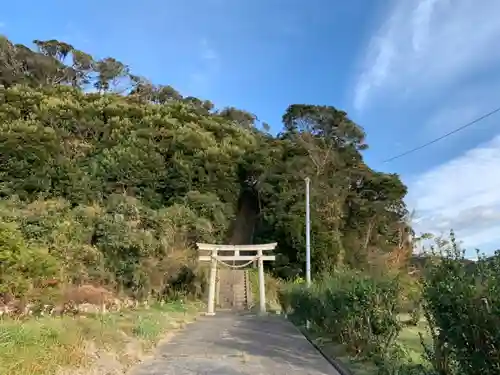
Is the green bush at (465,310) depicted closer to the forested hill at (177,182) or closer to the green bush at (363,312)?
the green bush at (363,312)

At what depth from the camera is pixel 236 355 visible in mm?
7621

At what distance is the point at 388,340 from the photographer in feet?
21.8

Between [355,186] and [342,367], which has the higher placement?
[355,186]

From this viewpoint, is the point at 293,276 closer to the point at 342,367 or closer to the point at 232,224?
the point at 232,224

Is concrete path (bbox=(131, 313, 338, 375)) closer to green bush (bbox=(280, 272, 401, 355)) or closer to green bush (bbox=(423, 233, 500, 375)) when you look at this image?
green bush (bbox=(280, 272, 401, 355))

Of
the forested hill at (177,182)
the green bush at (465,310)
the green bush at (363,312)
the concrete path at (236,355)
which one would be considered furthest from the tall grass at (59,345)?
the forested hill at (177,182)

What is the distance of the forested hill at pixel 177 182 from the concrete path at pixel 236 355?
945 cm

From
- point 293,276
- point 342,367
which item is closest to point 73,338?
point 342,367

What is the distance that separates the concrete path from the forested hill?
31.0 ft

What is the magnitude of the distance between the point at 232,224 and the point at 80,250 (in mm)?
13047

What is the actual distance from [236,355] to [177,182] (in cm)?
2067

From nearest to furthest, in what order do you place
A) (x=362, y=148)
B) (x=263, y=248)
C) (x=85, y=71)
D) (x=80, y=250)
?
(x=80, y=250) < (x=263, y=248) < (x=362, y=148) < (x=85, y=71)

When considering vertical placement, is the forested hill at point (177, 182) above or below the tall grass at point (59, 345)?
above

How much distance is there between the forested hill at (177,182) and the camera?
20578mm
